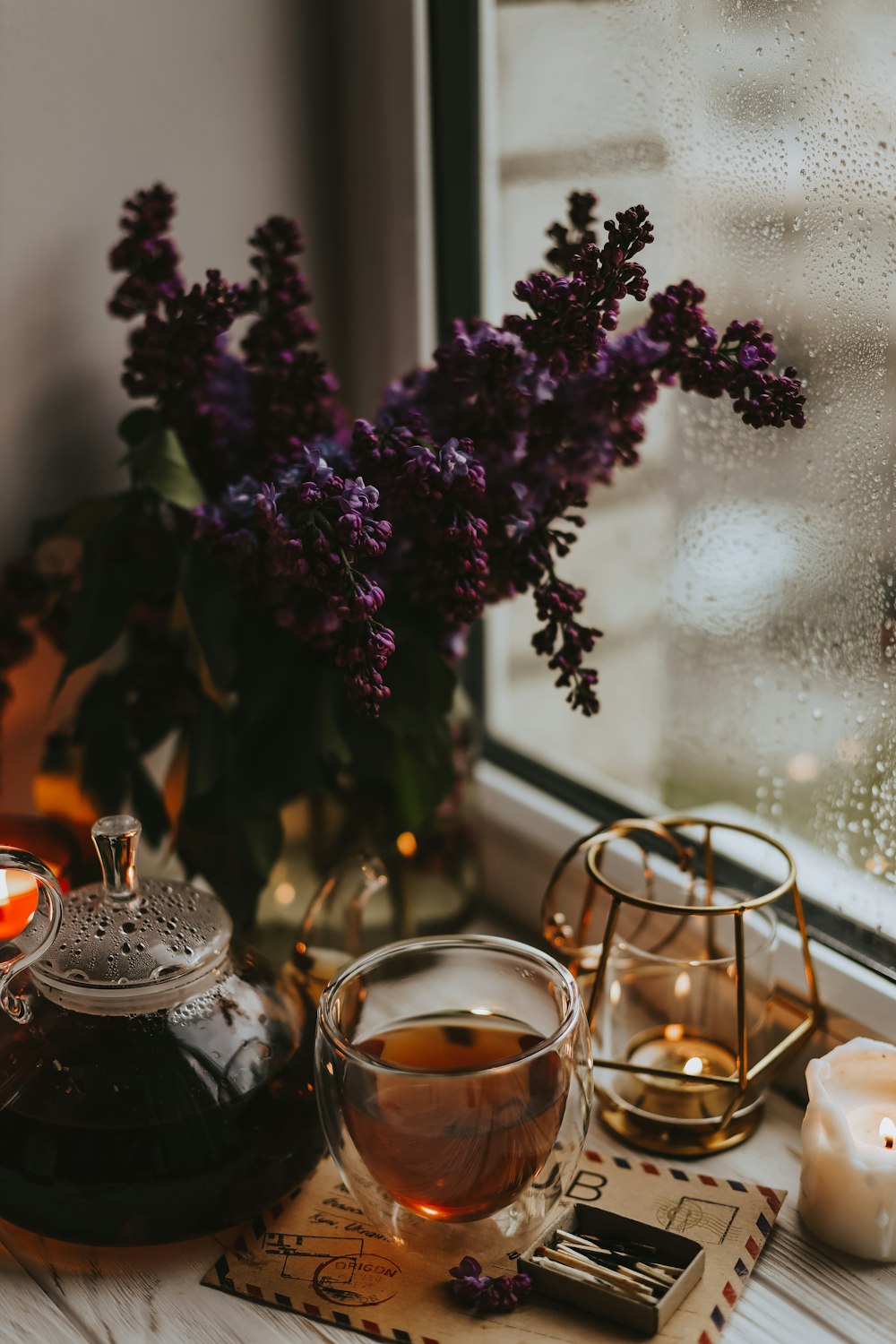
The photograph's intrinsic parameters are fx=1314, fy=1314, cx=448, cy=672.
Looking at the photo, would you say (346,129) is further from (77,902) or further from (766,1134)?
(766,1134)

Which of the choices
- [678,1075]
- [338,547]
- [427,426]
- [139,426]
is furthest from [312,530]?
[678,1075]

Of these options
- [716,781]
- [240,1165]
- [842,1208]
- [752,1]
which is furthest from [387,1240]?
[752,1]

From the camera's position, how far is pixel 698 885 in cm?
83

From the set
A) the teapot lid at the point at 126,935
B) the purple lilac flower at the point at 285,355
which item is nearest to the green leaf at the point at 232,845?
the teapot lid at the point at 126,935

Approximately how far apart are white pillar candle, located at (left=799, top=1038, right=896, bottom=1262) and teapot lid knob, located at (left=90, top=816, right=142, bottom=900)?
365 millimetres

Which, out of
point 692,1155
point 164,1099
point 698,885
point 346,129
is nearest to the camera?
point 164,1099

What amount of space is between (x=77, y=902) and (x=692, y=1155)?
14.3 inches

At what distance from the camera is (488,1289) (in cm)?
61

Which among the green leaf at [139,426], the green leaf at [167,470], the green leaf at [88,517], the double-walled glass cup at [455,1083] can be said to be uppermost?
the green leaf at [139,426]

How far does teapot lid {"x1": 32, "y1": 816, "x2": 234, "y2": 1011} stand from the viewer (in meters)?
0.64

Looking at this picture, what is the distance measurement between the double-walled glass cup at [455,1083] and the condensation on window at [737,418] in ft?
0.75

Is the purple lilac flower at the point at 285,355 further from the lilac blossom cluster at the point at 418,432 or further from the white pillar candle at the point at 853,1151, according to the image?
the white pillar candle at the point at 853,1151

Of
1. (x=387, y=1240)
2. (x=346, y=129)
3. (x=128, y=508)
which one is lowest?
(x=387, y=1240)

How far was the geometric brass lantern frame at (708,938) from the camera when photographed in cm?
70
